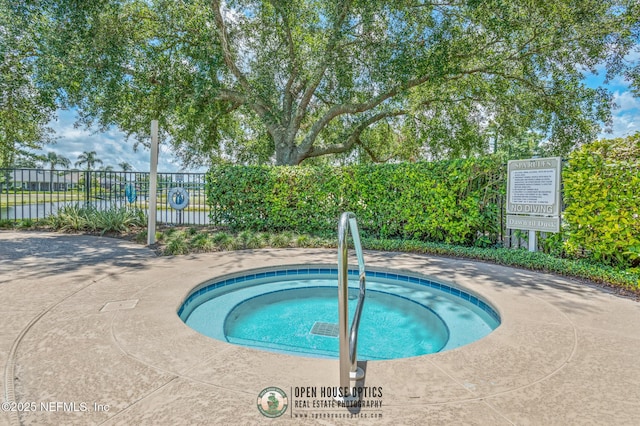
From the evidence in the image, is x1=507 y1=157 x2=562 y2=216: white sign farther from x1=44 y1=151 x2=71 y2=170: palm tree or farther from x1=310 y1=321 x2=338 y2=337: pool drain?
x1=44 y1=151 x2=71 y2=170: palm tree

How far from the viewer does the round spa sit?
330 cm

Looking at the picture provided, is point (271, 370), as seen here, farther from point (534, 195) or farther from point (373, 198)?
point (373, 198)

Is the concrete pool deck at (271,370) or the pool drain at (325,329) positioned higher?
the concrete pool deck at (271,370)

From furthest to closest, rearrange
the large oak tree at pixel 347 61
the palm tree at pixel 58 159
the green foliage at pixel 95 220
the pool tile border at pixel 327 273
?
the palm tree at pixel 58 159
the green foliage at pixel 95 220
the large oak tree at pixel 347 61
the pool tile border at pixel 327 273

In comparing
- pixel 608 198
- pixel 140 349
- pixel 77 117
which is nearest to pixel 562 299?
pixel 608 198

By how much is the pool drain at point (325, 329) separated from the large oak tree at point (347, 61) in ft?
21.8

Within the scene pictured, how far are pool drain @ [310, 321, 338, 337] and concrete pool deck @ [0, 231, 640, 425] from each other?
1.10 meters

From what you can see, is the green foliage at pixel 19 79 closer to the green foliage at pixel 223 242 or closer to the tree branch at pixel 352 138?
the green foliage at pixel 223 242

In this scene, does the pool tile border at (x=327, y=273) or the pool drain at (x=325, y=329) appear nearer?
the pool drain at (x=325, y=329)

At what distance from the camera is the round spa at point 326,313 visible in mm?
3301

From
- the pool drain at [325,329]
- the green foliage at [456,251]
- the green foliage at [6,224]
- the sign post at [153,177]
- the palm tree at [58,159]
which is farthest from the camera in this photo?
the palm tree at [58,159]

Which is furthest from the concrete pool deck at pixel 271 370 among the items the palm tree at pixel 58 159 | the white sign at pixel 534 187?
the palm tree at pixel 58 159

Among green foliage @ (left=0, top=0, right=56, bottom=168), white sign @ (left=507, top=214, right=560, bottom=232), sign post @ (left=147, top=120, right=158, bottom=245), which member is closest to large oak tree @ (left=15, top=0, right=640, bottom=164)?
green foliage @ (left=0, top=0, right=56, bottom=168)

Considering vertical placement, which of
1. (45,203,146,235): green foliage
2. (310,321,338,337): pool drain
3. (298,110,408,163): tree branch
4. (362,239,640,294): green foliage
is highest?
(298,110,408,163): tree branch
